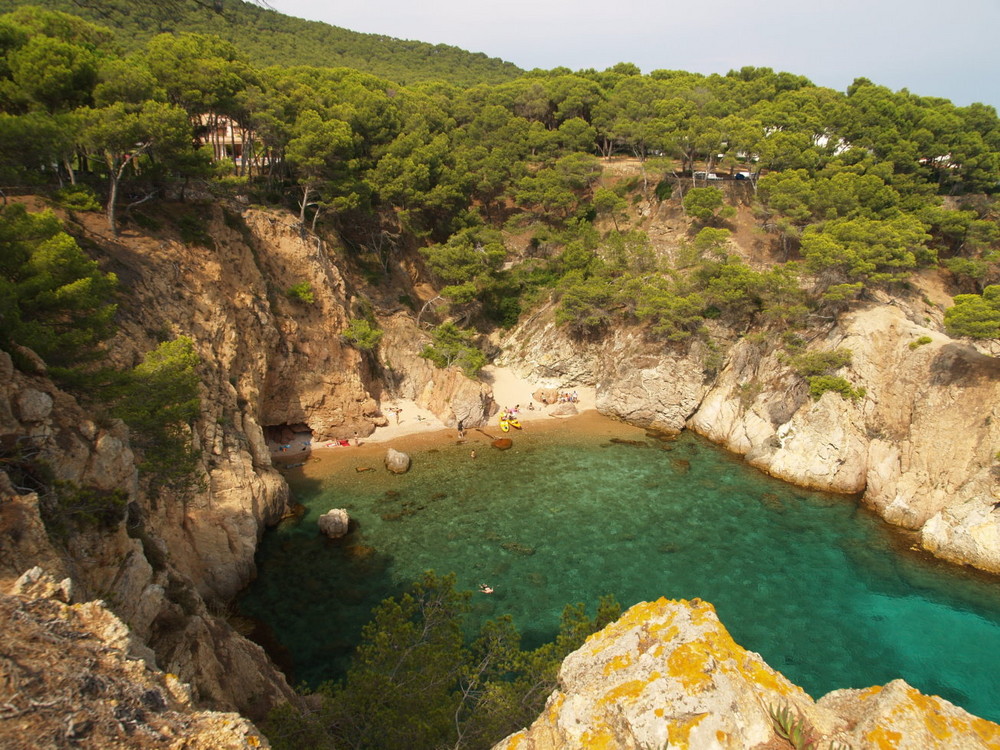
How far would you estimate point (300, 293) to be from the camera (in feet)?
97.9

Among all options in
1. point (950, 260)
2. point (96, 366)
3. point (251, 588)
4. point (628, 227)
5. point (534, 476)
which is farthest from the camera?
point (628, 227)

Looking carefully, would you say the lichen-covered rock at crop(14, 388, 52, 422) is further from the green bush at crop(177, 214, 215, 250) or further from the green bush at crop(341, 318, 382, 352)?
the green bush at crop(341, 318, 382, 352)

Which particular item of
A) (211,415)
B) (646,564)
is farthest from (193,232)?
(646,564)

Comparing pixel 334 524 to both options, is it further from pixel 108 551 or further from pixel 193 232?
pixel 193 232

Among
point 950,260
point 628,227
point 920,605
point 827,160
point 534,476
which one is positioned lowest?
point 534,476

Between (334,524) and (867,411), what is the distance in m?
27.7

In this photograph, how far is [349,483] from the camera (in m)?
26.1

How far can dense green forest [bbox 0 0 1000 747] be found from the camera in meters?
12.0

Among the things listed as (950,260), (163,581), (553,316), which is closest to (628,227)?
(553,316)

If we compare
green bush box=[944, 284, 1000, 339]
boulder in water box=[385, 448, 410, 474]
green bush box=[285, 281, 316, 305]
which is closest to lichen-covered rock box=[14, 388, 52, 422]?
boulder in water box=[385, 448, 410, 474]

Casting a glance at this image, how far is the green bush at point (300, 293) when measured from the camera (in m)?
29.9

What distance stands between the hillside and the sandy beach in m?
42.7

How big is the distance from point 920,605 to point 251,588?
83.2 feet

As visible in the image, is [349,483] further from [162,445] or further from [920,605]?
[920,605]
